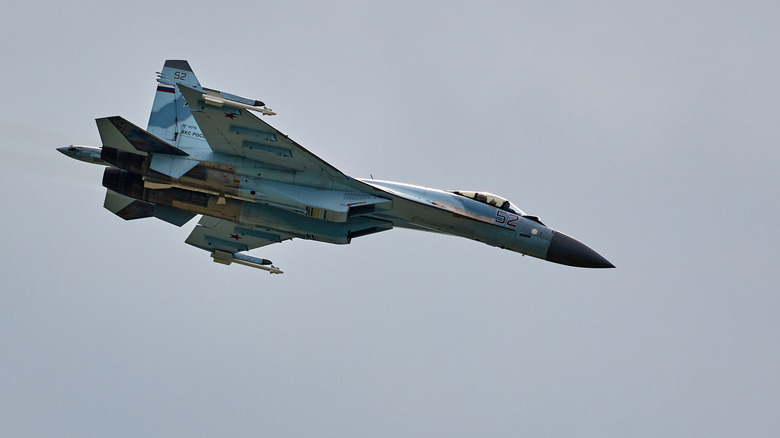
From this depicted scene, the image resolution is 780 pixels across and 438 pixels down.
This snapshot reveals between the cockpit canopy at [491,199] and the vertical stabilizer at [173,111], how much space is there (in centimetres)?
834

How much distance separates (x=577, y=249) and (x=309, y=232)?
27.4ft

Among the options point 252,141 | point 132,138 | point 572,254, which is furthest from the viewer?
point 572,254

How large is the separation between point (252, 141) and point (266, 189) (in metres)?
1.53

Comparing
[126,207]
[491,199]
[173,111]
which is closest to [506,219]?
[491,199]

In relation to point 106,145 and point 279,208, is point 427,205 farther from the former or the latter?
point 106,145

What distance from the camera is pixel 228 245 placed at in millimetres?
34188

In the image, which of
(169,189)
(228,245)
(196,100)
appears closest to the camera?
(196,100)

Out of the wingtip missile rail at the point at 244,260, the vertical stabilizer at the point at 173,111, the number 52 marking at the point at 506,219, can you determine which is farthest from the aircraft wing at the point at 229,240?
the number 52 marking at the point at 506,219

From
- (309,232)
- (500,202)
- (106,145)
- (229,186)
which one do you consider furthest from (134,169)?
(500,202)

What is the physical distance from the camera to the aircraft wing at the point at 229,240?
33.8m

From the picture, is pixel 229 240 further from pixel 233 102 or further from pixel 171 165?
pixel 233 102

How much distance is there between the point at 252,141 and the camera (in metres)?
28.7

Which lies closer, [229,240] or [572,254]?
[572,254]

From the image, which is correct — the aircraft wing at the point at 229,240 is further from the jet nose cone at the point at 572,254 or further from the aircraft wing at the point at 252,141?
the jet nose cone at the point at 572,254
